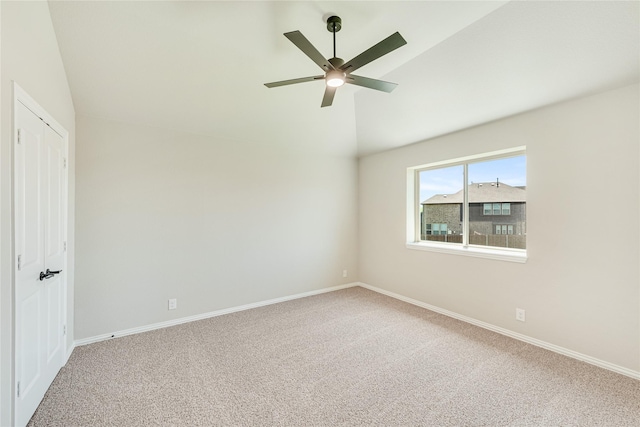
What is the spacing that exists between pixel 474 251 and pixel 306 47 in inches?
119

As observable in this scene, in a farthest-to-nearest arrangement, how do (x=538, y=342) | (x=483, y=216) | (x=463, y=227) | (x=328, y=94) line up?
(x=463, y=227) < (x=483, y=216) < (x=538, y=342) < (x=328, y=94)

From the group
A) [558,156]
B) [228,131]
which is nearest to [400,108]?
[558,156]

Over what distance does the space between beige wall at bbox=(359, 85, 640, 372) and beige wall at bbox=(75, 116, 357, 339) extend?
2.17 metres

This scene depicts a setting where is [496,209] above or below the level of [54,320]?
above

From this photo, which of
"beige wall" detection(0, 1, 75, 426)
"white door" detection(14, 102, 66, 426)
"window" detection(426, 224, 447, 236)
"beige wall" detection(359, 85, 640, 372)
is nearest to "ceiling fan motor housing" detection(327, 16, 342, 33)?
"beige wall" detection(0, 1, 75, 426)

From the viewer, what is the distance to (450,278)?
11.6 ft

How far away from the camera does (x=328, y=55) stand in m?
2.47

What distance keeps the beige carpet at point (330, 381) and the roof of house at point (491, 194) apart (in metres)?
1.59

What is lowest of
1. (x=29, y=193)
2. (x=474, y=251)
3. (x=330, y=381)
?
(x=330, y=381)

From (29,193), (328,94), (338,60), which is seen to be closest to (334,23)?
(338,60)

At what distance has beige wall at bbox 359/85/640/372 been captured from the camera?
7.38 feet

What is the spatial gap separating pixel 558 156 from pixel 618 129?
1.41 ft

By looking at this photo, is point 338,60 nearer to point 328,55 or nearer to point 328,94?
point 328,94

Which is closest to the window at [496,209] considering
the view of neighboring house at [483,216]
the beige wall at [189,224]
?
the view of neighboring house at [483,216]
